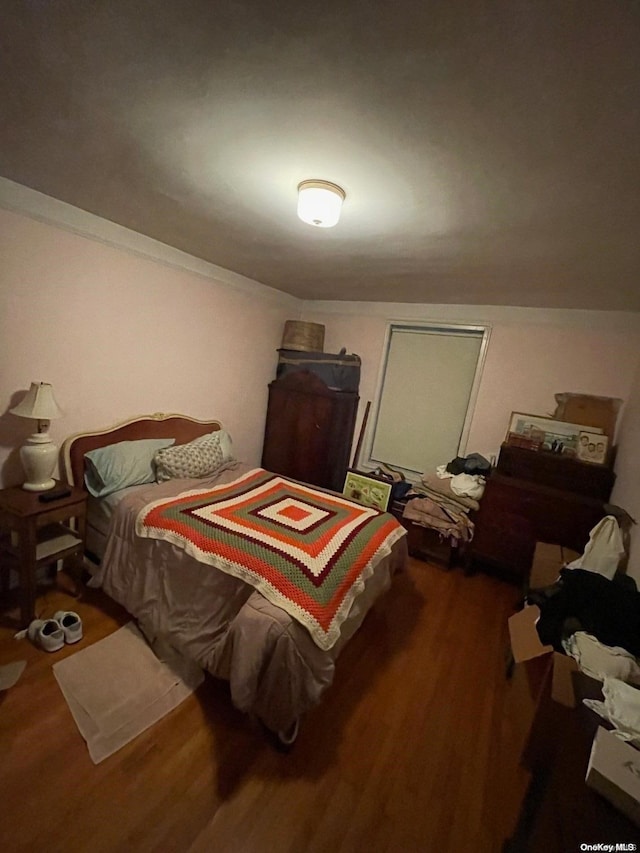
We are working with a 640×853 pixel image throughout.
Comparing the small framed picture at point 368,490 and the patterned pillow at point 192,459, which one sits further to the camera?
the small framed picture at point 368,490

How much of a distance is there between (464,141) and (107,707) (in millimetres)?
2493

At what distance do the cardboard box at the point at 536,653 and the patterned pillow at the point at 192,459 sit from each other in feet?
7.13

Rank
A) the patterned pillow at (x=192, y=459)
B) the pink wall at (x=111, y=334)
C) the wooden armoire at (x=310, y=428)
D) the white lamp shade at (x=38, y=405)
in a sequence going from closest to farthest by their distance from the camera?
the white lamp shade at (x=38, y=405)
the pink wall at (x=111, y=334)
the patterned pillow at (x=192, y=459)
the wooden armoire at (x=310, y=428)

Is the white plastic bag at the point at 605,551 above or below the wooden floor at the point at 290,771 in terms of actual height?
above

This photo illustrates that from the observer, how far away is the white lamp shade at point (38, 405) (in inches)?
72.9

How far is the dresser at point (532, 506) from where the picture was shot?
98.9 inches

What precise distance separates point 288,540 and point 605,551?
172 centimetres

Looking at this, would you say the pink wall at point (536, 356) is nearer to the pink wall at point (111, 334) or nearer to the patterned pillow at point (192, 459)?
the pink wall at point (111, 334)

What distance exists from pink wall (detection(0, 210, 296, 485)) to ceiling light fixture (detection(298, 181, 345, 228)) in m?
1.54

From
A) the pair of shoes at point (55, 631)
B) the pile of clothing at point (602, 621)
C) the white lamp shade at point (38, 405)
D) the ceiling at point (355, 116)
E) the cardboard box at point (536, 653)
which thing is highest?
the ceiling at point (355, 116)

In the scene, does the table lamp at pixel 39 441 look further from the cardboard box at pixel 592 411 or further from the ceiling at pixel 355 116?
the cardboard box at pixel 592 411

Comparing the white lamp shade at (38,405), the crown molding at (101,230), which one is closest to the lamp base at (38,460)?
the white lamp shade at (38,405)

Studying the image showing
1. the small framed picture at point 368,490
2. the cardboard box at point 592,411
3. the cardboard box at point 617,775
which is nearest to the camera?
the cardboard box at point 617,775

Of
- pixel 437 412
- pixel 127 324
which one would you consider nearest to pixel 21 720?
pixel 127 324
